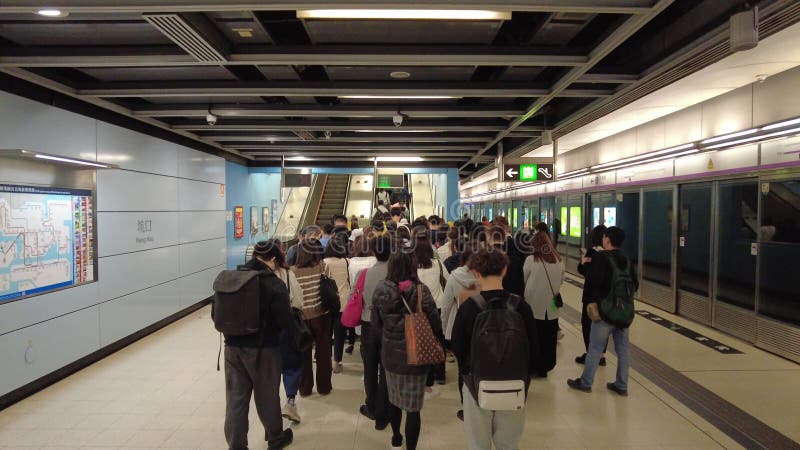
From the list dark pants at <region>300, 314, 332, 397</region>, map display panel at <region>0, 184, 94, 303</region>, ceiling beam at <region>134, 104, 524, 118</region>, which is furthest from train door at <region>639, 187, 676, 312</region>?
map display panel at <region>0, 184, 94, 303</region>

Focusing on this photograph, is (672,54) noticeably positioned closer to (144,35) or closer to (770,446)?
(770,446)

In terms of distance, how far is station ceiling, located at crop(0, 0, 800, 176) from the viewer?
2996mm

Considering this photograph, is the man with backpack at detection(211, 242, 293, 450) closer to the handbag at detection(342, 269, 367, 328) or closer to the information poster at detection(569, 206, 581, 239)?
the handbag at detection(342, 269, 367, 328)

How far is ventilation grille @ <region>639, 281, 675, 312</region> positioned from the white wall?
8819 mm

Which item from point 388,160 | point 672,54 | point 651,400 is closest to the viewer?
point 672,54

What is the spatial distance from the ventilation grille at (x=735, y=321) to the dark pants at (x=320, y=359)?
572cm

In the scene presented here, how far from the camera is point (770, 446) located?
3359mm

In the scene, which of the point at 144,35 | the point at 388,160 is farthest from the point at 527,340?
the point at 388,160

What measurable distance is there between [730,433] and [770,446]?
0.26 m

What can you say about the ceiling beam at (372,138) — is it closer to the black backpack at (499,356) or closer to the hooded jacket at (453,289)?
the hooded jacket at (453,289)

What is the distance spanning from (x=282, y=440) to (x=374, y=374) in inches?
34.1

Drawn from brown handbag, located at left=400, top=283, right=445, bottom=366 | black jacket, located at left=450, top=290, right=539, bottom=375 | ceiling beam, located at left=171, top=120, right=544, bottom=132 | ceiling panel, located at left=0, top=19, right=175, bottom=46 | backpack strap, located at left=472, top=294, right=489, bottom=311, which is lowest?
brown handbag, located at left=400, top=283, right=445, bottom=366

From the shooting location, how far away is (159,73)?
4699 mm

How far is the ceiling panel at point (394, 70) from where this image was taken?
14.9 feet
